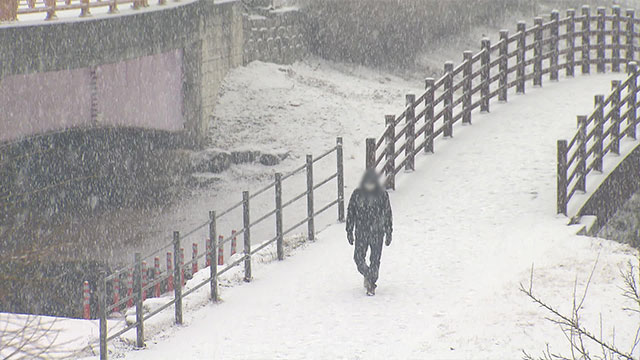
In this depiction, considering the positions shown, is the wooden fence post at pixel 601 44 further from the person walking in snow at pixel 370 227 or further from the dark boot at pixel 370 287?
the dark boot at pixel 370 287

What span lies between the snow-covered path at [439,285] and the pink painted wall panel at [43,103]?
10072 mm

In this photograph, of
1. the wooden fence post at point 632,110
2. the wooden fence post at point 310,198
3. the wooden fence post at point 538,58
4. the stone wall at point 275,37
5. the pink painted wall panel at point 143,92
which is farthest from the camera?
the stone wall at point 275,37

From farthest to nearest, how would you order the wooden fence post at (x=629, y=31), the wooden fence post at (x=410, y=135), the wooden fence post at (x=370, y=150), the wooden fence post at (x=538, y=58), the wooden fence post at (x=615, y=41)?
1. the wooden fence post at (x=629, y=31)
2. the wooden fence post at (x=615, y=41)
3. the wooden fence post at (x=538, y=58)
4. the wooden fence post at (x=410, y=135)
5. the wooden fence post at (x=370, y=150)

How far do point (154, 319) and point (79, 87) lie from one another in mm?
14229

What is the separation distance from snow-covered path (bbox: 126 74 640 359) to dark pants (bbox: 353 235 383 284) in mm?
322

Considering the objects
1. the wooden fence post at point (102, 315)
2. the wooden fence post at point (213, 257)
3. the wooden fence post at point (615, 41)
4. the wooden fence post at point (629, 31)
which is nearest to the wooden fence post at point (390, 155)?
the wooden fence post at point (213, 257)

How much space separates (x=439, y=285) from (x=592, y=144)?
5.57 metres

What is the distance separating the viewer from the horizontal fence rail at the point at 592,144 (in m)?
14.9

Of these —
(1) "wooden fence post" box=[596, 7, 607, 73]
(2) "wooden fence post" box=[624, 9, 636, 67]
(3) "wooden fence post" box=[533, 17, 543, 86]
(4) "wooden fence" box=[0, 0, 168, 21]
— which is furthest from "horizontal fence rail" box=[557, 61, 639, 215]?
(4) "wooden fence" box=[0, 0, 168, 21]

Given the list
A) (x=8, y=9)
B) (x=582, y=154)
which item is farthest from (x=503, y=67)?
(x=8, y=9)

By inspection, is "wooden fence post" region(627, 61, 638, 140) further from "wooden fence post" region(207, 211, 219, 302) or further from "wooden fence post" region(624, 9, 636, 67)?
"wooden fence post" region(207, 211, 219, 302)

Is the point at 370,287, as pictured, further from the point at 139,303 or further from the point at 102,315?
the point at 102,315

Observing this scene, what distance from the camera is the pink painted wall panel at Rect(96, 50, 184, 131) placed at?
25891 mm

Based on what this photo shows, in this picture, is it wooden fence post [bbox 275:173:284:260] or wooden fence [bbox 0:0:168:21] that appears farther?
wooden fence [bbox 0:0:168:21]
